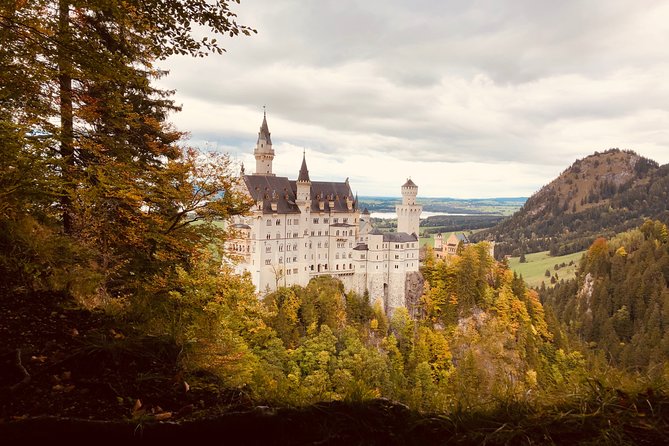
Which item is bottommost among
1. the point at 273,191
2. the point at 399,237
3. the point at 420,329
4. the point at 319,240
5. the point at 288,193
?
the point at 420,329

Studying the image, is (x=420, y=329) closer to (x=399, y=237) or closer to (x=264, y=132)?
(x=399, y=237)

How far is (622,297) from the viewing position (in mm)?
121625

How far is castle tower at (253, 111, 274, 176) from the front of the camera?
72625 millimetres

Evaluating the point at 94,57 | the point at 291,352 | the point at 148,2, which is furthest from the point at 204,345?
the point at 291,352

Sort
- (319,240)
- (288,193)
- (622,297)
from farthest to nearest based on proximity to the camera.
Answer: (622,297), (319,240), (288,193)

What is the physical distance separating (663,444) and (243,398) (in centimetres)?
391

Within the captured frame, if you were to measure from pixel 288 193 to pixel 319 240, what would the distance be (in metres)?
9.41

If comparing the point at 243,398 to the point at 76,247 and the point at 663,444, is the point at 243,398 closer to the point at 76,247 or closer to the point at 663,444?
the point at 663,444

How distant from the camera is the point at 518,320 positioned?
6888cm

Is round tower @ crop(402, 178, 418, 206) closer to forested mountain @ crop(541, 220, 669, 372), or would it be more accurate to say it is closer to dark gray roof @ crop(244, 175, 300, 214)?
dark gray roof @ crop(244, 175, 300, 214)

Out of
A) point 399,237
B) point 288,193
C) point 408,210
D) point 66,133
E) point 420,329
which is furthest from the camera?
point 408,210

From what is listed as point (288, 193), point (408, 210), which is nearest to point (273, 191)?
point (288, 193)

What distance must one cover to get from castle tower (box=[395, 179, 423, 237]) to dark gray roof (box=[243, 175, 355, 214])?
10.8 metres

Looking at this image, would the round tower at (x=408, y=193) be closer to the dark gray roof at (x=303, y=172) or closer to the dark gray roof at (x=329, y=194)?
the dark gray roof at (x=329, y=194)
